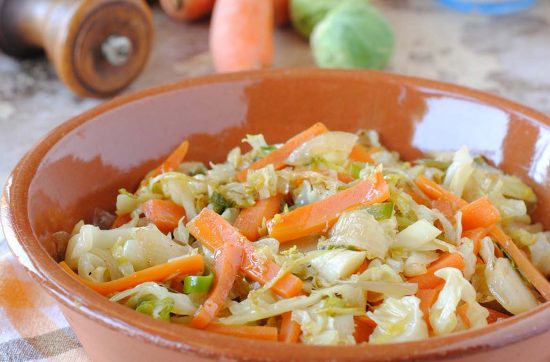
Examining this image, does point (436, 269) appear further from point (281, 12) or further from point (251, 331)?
point (281, 12)

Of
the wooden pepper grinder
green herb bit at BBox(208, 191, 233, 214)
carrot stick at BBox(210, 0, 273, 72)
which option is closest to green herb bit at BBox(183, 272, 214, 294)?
green herb bit at BBox(208, 191, 233, 214)

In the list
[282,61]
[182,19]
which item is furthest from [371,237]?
[182,19]

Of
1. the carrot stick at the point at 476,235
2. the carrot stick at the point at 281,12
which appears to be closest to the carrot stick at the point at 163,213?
the carrot stick at the point at 476,235

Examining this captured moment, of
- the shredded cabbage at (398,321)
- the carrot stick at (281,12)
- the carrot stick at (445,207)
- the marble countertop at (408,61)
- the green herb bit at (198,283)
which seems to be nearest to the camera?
the shredded cabbage at (398,321)

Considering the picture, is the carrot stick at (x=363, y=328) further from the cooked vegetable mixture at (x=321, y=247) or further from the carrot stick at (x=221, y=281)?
the carrot stick at (x=221, y=281)

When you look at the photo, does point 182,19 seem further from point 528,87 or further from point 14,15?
point 528,87

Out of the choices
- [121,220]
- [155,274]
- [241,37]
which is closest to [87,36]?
[241,37]

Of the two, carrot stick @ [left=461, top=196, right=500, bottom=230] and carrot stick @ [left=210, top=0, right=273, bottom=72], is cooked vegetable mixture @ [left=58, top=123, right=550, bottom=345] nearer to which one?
carrot stick @ [left=461, top=196, right=500, bottom=230]
